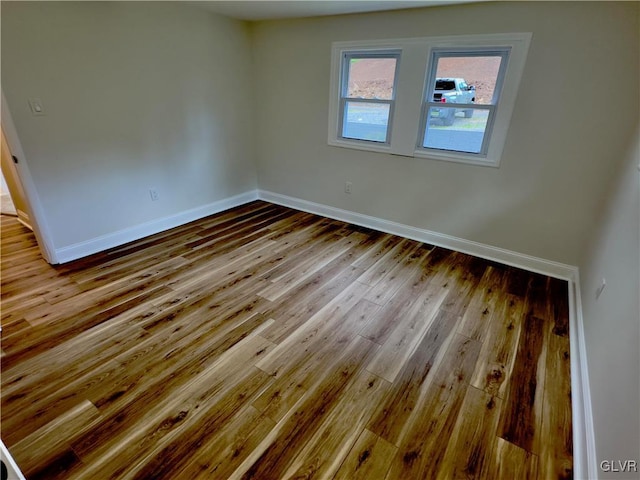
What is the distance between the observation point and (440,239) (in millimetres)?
3406

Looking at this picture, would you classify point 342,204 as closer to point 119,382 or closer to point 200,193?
point 200,193

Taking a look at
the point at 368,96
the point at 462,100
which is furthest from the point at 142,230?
the point at 462,100

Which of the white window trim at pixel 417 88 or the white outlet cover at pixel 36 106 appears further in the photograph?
the white window trim at pixel 417 88

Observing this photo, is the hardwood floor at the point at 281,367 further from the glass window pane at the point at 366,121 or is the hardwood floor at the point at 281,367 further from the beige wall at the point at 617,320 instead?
the glass window pane at the point at 366,121

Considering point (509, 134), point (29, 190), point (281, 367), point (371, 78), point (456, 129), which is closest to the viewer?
point (281, 367)

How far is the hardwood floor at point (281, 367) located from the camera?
1.41 m

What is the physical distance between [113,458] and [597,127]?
3660mm

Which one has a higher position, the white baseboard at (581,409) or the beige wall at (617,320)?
the beige wall at (617,320)

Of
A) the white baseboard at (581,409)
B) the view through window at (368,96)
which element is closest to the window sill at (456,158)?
the view through window at (368,96)

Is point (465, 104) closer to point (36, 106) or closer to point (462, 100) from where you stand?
point (462, 100)

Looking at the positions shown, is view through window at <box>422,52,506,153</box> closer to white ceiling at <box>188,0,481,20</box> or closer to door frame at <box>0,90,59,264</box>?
white ceiling at <box>188,0,481,20</box>

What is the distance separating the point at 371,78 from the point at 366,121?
427 mm

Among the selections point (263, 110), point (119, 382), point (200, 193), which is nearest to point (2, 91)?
point (200, 193)

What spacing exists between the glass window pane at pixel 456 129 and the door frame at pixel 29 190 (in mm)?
3468
